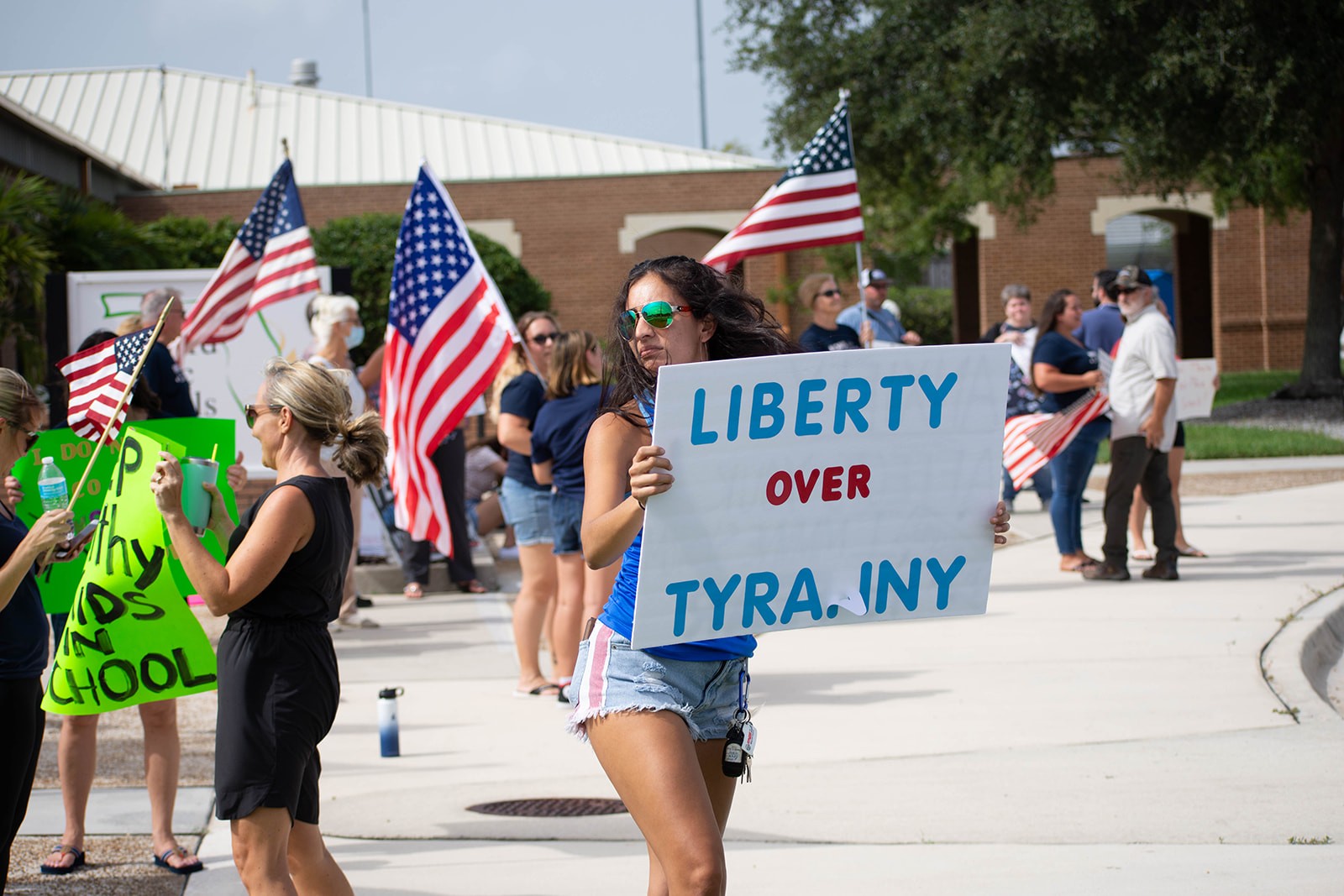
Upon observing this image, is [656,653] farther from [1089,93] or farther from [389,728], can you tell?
[1089,93]

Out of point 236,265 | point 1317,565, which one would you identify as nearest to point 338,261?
point 236,265

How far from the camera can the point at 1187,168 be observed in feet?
79.8

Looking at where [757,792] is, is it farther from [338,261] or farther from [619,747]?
[338,261]

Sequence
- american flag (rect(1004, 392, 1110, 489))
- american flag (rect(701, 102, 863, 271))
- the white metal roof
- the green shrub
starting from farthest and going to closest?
the green shrub < the white metal roof < american flag (rect(1004, 392, 1110, 489)) < american flag (rect(701, 102, 863, 271))

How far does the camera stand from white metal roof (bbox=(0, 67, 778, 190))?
33.6 m

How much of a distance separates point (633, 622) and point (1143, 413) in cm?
768

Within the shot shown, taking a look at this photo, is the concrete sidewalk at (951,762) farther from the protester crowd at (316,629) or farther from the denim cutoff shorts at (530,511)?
the protester crowd at (316,629)

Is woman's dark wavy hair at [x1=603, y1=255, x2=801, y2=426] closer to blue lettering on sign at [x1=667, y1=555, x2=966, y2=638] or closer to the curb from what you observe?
blue lettering on sign at [x1=667, y1=555, x2=966, y2=638]

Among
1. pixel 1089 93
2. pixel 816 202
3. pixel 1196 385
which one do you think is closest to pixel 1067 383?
pixel 816 202

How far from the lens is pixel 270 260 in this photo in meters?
11.4

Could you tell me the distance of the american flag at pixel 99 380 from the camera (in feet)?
17.7

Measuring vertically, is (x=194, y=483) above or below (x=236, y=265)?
below

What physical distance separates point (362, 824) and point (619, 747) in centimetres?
276

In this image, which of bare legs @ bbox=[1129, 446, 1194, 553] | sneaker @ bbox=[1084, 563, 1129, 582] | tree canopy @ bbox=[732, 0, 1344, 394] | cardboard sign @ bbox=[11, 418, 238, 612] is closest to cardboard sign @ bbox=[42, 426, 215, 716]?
cardboard sign @ bbox=[11, 418, 238, 612]
